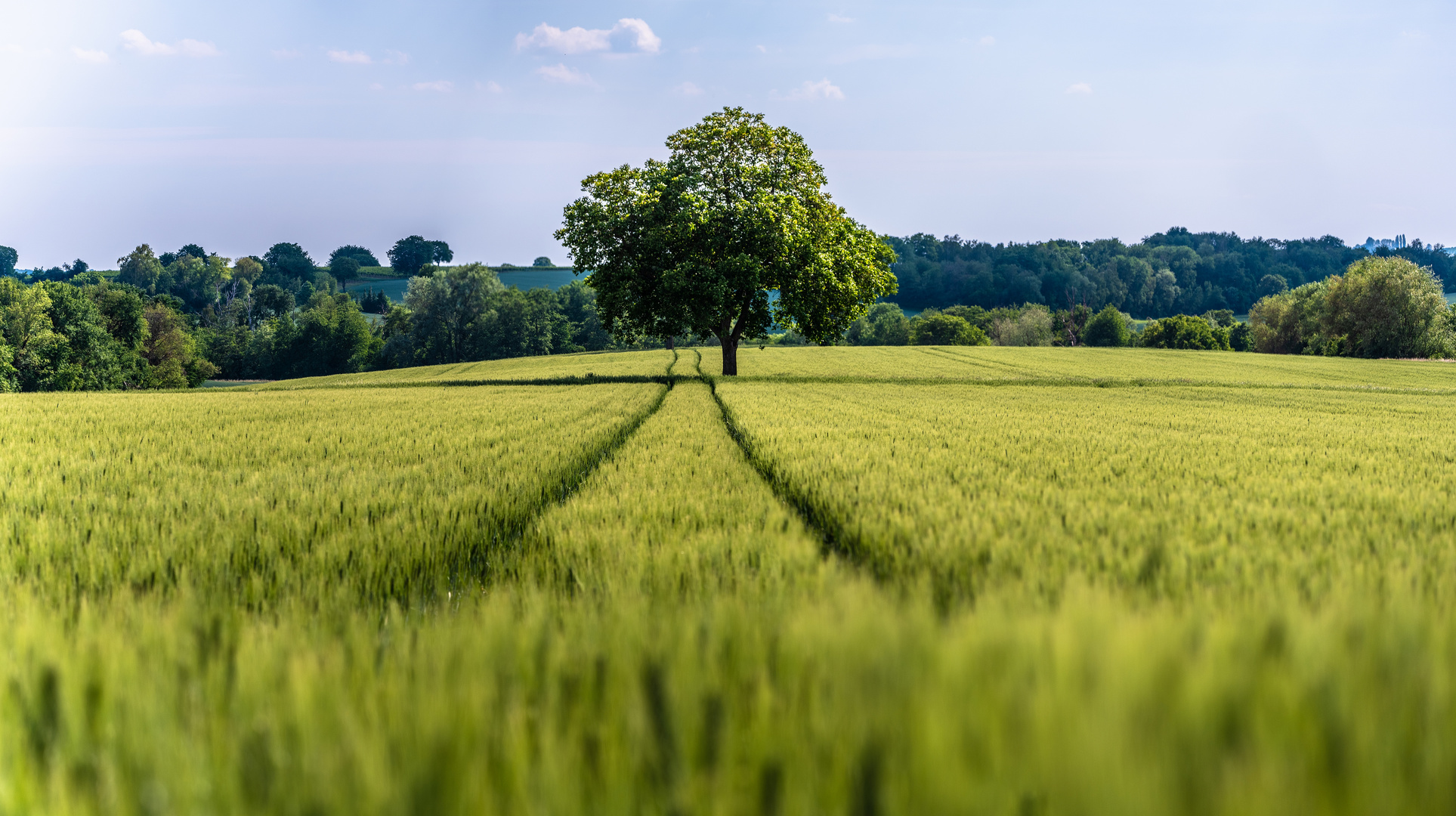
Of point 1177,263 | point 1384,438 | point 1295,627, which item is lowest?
point 1384,438

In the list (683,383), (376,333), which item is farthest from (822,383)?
(376,333)

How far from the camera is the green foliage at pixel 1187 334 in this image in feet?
340

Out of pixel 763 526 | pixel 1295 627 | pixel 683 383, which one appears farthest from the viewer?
pixel 683 383

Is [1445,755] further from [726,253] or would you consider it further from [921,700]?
[726,253]

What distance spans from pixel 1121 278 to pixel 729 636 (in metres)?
206

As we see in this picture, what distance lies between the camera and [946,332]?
391ft

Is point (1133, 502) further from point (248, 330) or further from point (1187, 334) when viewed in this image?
point (248, 330)

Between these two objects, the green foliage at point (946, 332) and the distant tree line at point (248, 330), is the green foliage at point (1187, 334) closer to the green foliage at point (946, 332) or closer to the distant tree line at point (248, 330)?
the green foliage at point (946, 332)

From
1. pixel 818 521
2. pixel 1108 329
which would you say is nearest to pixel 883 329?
pixel 1108 329

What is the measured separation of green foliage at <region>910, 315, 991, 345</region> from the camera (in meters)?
117

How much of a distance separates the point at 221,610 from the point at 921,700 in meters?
2.66

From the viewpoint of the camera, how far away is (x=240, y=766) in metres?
1.33

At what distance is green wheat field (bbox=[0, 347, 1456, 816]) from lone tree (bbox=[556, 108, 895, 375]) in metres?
19.9

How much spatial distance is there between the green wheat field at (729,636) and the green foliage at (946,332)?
116 meters
